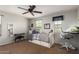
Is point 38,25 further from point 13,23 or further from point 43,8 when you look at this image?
point 13,23

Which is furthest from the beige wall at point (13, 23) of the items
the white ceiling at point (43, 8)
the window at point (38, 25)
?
the window at point (38, 25)

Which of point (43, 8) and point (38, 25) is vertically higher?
point (43, 8)

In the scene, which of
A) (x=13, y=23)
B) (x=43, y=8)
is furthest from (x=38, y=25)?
(x=13, y=23)

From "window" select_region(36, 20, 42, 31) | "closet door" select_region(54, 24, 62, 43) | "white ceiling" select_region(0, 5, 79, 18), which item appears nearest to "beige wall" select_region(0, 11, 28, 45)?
"white ceiling" select_region(0, 5, 79, 18)

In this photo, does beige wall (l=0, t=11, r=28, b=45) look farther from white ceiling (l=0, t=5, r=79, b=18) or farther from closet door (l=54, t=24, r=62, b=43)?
closet door (l=54, t=24, r=62, b=43)

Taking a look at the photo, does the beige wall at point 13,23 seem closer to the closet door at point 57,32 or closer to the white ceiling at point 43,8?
the white ceiling at point 43,8

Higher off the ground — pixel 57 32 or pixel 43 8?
pixel 43 8

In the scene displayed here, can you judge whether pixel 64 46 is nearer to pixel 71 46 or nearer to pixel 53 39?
pixel 71 46

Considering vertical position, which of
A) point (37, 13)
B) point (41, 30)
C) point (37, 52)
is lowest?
point (37, 52)

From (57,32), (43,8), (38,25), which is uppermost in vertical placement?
(43,8)
